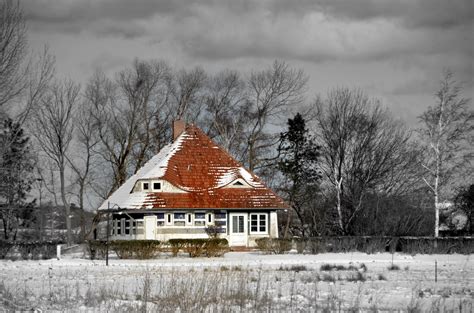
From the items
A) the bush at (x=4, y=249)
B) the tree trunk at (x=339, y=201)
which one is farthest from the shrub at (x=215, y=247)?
the tree trunk at (x=339, y=201)

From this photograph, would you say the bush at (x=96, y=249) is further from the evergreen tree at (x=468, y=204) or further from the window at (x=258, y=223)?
the evergreen tree at (x=468, y=204)

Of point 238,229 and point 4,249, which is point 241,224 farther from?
point 4,249

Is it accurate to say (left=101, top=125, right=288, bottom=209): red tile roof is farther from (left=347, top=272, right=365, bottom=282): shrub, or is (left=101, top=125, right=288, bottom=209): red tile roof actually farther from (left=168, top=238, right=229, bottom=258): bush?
(left=347, top=272, right=365, bottom=282): shrub

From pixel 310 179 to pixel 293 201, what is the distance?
296cm

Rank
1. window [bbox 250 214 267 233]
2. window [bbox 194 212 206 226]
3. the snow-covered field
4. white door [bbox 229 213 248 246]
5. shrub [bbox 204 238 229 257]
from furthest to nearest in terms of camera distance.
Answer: window [bbox 250 214 267 233] → white door [bbox 229 213 248 246] → window [bbox 194 212 206 226] → shrub [bbox 204 238 229 257] → the snow-covered field

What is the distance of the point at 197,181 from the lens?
1960 inches

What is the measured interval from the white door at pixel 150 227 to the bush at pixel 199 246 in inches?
283

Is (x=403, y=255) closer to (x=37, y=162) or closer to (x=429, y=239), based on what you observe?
(x=429, y=239)

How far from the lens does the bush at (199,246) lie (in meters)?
38.9

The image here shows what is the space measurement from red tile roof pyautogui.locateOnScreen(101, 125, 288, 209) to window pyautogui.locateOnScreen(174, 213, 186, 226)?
0.81 meters

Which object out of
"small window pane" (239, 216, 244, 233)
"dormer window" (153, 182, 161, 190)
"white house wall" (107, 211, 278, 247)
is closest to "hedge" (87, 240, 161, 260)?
"white house wall" (107, 211, 278, 247)

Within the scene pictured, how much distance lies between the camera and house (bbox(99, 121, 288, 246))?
1854 inches

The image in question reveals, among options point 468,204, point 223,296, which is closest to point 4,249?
point 223,296

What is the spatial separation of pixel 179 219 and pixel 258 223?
16.9 ft
